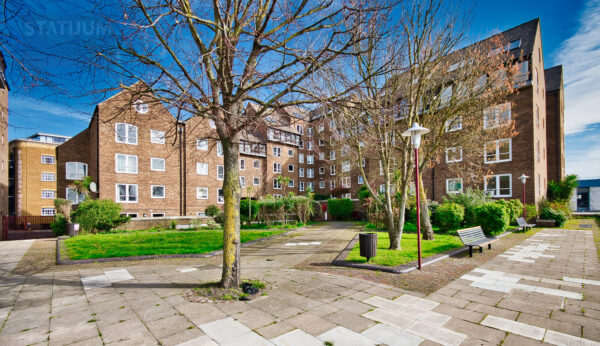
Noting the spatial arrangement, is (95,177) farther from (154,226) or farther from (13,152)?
(13,152)

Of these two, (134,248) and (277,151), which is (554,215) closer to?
(134,248)

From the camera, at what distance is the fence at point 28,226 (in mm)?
19302

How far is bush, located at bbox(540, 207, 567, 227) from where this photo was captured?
18.3 meters

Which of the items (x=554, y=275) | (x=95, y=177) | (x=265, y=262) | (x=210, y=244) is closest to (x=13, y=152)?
(x=95, y=177)

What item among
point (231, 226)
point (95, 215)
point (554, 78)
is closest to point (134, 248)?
point (231, 226)

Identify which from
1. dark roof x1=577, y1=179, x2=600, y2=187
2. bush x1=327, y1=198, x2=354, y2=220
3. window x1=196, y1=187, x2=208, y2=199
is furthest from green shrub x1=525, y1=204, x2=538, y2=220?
dark roof x1=577, y1=179, x2=600, y2=187

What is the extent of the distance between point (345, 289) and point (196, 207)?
2534cm

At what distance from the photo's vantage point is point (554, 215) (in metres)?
18.5

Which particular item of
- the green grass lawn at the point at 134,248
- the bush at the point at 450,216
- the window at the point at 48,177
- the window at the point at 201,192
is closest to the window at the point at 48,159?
the window at the point at 48,177

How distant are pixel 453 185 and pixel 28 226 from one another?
129 feet

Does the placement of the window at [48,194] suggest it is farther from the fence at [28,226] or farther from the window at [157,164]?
the window at [157,164]

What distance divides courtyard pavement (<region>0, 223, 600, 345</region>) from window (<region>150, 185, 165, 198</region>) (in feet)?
63.2

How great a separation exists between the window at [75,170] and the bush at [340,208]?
79.8ft

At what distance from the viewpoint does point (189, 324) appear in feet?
13.0
